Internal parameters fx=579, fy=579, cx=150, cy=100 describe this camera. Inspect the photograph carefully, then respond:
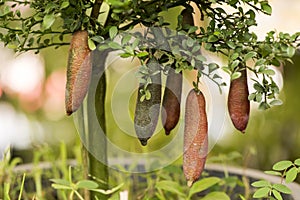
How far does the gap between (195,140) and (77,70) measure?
0.43ft

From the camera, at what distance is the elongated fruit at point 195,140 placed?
0.55 metres

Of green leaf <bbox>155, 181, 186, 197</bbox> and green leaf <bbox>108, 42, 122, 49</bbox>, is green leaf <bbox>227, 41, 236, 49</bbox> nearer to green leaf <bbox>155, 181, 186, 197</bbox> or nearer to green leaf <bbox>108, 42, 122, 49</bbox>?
green leaf <bbox>108, 42, 122, 49</bbox>

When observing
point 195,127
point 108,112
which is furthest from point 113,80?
point 195,127

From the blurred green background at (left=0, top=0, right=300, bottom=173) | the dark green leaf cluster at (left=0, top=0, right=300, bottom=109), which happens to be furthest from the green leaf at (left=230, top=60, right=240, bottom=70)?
the blurred green background at (left=0, top=0, right=300, bottom=173)

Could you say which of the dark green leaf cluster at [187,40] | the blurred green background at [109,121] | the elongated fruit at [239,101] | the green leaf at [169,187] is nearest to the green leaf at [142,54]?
the dark green leaf cluster at [187,40]

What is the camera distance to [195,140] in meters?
0.55

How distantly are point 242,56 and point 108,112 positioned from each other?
0.97 meters

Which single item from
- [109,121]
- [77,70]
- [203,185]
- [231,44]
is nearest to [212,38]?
[231,44]

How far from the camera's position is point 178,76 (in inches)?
23.1

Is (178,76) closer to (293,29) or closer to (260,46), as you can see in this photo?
(260,46)

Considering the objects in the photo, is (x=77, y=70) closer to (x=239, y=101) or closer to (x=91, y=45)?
(x=91, y=45)

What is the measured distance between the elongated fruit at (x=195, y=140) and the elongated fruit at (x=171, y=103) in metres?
0.03

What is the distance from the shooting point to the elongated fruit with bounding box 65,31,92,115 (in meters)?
0.52

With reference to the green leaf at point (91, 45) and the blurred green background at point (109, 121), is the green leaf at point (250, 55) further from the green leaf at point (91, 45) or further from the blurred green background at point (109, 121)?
the blurred green background at point (109, 121)
